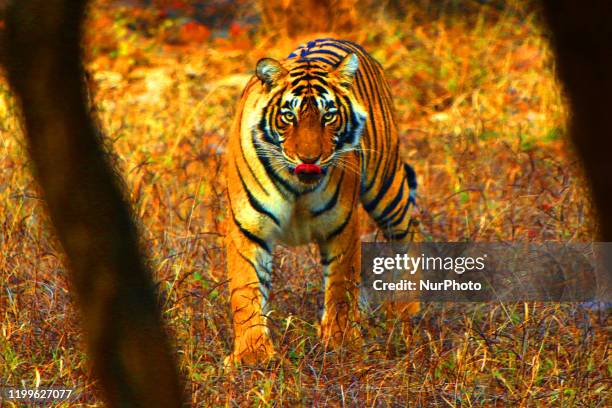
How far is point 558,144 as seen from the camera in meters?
7.19

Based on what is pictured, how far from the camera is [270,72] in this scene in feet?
14.1

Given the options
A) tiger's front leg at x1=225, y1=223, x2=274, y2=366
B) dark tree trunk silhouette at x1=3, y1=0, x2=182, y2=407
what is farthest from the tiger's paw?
dark tree trunk silhouette at x1=3, y1=0, x2=182, y2=407

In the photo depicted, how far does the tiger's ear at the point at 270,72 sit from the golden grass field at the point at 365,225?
88 cm

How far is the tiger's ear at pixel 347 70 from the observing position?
14.4 feet

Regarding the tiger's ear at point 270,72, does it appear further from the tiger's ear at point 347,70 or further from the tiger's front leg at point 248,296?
the tiger's front leg at point 248,296

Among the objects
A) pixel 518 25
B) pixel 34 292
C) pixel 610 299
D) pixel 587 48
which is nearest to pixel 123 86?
pixel 518 25

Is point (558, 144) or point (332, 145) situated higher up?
point (558, 144)

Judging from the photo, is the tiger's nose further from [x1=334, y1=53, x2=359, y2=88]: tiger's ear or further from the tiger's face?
[x1=334, y1=53, x2=359, y2=88]: tiger's ear

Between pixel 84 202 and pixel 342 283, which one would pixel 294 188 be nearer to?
pixel 342 283

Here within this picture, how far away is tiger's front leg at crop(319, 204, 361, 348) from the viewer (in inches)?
165

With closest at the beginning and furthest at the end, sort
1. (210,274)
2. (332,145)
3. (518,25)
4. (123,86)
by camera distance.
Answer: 1. (332,145)
2. (210,274)
3. (123,86)
4. (518,25)

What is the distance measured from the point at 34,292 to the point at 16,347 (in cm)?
32

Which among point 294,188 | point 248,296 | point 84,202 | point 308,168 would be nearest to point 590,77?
point 84,202

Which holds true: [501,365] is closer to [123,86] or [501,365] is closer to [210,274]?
[210,274]
